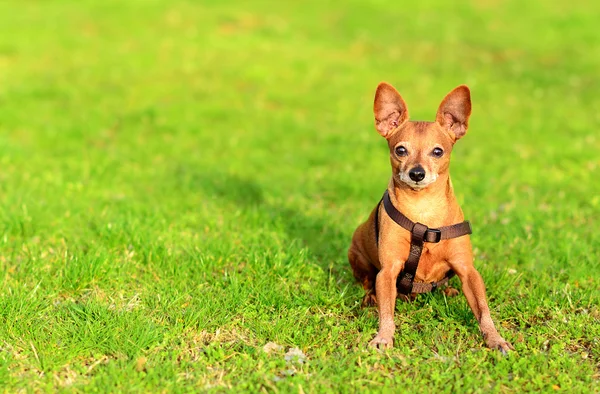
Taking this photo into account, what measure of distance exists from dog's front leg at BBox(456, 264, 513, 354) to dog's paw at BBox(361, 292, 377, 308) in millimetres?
798

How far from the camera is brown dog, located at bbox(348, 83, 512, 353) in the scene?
4891mm

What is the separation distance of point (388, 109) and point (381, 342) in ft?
5.63

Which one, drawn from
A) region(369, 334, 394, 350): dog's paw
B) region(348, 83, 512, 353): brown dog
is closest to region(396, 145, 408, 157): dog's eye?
region(348, 83, 512, 353): brown dog

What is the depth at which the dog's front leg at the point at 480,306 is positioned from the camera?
479 centimetres

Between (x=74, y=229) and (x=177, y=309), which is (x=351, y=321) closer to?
(x=177, y=309)

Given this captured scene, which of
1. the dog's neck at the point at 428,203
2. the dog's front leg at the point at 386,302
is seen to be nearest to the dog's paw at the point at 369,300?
the dog's front leg at the point at 386,302

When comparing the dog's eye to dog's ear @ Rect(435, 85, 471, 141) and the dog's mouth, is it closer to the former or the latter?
the dog's mouth

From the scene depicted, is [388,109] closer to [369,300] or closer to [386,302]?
[386,302]

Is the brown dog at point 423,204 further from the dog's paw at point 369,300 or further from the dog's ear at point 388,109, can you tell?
the dog's paw at point 369,300

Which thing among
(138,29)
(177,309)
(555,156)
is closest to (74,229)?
(177,309)

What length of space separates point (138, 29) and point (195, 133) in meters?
7.53

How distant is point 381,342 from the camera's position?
189 inches

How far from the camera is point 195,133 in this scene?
11.5 metres

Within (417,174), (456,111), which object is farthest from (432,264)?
(456,111)
